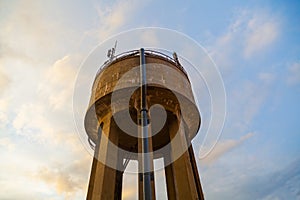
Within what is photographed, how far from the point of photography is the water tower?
25.8 feet

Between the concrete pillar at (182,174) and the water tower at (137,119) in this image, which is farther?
the water tower at (137,119)

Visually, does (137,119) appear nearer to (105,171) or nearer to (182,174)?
(105,171)

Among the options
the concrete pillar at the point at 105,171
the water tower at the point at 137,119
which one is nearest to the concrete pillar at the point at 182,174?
the water tower at the point at 137,119

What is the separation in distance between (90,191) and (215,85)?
5698 mm

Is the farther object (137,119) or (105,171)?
(137,119)

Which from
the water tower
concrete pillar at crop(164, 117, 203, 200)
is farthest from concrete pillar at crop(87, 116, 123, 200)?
concrete pillar at crop(164, 117, 203, 200)

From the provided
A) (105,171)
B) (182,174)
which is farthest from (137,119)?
(182,174)

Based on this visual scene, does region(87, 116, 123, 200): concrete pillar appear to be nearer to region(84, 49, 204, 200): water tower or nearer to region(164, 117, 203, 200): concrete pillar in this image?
region(84, 49, 204, 200): water tower

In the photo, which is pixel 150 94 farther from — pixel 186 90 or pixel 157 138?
pixel 157 138

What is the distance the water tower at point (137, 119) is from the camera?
7875 mm

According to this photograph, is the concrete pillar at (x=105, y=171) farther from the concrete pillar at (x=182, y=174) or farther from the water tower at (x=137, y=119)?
the concrete pillar at (x=182, y=174)

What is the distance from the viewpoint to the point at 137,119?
896cm

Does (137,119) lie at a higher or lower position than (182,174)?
higher

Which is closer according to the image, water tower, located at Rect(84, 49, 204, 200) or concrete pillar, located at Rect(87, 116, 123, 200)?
concrete pillar, located at Rect(87, 116, 123, 200)
